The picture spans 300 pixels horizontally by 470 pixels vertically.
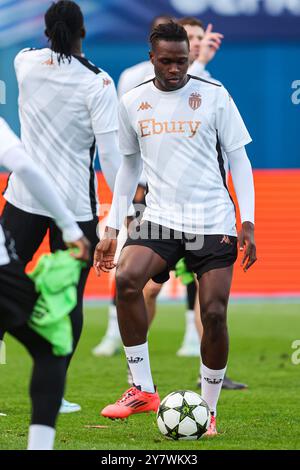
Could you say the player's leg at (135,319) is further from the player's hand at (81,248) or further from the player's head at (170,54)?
the player's hand at (81,248)

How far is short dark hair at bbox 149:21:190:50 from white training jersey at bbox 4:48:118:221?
2.02 ft

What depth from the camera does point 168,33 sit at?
248 inches

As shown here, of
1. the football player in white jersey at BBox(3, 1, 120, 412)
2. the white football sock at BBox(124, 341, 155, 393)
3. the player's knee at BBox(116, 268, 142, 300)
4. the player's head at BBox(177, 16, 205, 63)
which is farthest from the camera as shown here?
the player's head at BBox(177, 16, 205, 63)

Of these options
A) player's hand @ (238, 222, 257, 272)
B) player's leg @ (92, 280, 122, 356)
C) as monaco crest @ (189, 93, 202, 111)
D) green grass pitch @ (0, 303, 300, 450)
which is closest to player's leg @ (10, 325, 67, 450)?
green grass pitch @ (0, 303, 300, 450)

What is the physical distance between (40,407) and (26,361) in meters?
5.74

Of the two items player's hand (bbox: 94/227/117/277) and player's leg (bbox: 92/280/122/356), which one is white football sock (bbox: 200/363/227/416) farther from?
player's leg (bbox: 92/280/122/356)

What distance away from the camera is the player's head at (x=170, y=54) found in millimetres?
6250

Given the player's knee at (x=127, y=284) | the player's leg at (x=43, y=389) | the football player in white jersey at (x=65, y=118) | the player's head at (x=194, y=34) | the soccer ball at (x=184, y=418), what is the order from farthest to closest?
the player's head at (x=194, y=34) → the football player in white jersey at (x=65, y=118) → the player's knee at (x=127, y=284) → the soccer ball at (x=184, y=418) → the player's leg at (x=43, y=389)

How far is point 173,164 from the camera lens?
6.32 metres

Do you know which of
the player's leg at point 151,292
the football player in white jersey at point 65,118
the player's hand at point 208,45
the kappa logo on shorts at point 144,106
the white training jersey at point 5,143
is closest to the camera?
the white training jersey at point 5,143

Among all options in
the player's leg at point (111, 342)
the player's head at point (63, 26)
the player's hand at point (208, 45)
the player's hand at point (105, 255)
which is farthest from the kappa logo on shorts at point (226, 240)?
the player's leg at point (111, 342)

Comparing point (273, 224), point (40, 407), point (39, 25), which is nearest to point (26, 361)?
point (40, 407)

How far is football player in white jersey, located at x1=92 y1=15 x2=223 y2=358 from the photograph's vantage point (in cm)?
870
